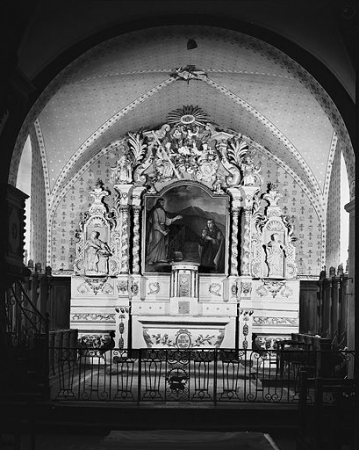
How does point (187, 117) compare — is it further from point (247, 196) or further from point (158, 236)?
point (158, 236)

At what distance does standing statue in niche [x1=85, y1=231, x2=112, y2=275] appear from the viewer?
61.7ft

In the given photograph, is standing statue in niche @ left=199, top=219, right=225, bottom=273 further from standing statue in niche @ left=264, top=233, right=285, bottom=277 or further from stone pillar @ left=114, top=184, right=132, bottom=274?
stone pillar @ left=114, top=184, right=132, bottom=274

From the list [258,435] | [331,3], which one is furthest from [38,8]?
[258,435]

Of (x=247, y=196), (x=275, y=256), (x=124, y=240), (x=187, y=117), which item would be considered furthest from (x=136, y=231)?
(x=275, y=256)

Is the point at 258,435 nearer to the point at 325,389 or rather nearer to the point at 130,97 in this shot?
the point at 325,389

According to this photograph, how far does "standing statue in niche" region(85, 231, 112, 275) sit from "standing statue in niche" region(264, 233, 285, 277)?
3.76 meters

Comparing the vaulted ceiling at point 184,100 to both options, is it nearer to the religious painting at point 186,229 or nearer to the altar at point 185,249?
the altar at point 185,249

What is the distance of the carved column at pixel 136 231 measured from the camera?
18.7 metres

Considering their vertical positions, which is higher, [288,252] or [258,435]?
[288,252]

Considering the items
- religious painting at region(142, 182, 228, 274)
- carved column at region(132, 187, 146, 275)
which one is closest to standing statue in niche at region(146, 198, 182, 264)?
religious painting at region(142, 182, 228, 274)

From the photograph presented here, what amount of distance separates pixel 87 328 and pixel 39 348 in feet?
22.1

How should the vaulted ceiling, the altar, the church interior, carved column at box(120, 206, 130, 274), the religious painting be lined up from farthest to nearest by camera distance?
the religious painting, carved column at box(120, 206, 130, 274), the altar, the church interior, the vaulted ceiling

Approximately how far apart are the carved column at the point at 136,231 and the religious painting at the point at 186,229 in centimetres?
15

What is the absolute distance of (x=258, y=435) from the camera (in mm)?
5422
